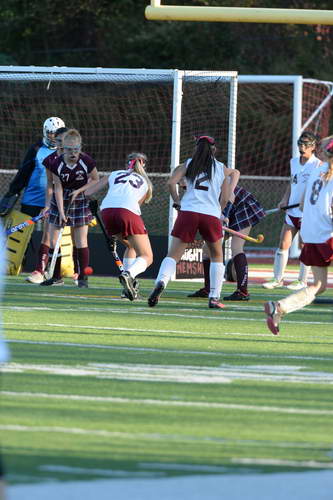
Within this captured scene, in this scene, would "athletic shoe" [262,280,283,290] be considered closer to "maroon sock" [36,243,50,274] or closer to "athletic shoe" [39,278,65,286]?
"athletic shoe" [39,278,65,286]

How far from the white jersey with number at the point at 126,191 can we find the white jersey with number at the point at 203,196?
29.8 inches

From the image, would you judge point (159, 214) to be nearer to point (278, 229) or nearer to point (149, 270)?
point (278, 229)

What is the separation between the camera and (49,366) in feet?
27.6

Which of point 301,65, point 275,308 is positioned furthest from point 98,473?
point 301,65

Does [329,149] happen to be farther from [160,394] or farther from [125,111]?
[125,111]

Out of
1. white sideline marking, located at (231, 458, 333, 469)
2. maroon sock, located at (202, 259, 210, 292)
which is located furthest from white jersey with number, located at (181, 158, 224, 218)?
white sideline marking, located at (231, 458, 333, 469)

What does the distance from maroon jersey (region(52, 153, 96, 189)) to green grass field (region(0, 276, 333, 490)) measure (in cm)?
251

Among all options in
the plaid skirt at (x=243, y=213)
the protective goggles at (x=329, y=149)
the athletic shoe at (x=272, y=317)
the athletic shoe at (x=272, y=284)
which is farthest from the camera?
the athletic shoe at (x=272, y=284)

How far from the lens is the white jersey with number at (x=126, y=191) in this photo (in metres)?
13.6

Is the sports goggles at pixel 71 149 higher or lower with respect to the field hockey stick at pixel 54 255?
higher

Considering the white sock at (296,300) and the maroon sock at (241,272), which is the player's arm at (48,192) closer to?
the maroon sock at (241,272)

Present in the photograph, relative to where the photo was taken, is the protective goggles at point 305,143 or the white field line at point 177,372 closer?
the white field line at point 177,372

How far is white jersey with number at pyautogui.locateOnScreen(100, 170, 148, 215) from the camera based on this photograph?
13555 millimetres

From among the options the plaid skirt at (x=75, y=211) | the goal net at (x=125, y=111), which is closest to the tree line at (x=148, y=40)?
the goal net at (x=125, y=111)
